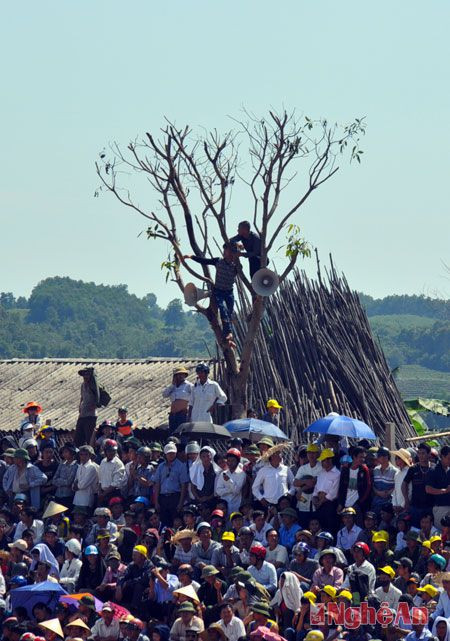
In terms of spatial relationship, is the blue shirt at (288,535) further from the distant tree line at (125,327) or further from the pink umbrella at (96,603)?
the distant tree line at (125,327)

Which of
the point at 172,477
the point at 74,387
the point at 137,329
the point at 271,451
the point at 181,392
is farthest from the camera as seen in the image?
the point at 137,329

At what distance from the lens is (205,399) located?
2077cm

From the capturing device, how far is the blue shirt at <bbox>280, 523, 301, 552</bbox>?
1775 cm

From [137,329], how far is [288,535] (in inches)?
3197

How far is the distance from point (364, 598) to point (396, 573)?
0.61 meters

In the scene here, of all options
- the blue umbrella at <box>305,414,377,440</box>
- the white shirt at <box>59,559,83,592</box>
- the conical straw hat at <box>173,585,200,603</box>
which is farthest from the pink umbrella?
the blue umbrella at <box>305,414,377,440</box>

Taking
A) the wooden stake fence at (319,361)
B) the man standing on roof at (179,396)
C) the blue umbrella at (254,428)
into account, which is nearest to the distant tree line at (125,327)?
the wooden stake fence at (319,361)

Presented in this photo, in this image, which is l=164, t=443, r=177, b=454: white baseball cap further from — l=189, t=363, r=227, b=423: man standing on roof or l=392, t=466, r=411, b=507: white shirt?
l=392, t=466, r=411, b=507: white shirt

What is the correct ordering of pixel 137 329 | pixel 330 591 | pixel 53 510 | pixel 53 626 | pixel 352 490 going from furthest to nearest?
pixel 137 329
pixel 53 510
pixel 352 490
pixel 53 626
pixel 330 591

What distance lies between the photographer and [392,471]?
58.8ft

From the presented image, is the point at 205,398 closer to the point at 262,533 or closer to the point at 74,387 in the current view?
the point at 262,533

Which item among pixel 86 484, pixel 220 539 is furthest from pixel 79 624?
pixel 86 484

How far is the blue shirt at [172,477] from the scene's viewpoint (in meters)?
19.3

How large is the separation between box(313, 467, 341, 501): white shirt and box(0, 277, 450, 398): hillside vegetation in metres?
43.6
